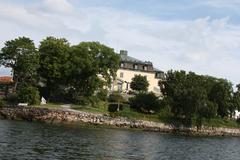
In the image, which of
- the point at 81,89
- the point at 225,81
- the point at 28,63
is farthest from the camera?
the point at 225,81

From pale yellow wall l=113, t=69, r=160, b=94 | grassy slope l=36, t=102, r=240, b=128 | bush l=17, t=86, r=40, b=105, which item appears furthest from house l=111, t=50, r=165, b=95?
bush l=17, t=86, r=40, b=105

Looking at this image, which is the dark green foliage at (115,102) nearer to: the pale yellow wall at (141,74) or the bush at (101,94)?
the bush at (101,94)

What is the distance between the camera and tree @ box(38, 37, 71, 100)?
376 ft

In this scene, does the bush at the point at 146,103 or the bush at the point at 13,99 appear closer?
the bush at the point at 13,99

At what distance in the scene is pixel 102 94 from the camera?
397ft

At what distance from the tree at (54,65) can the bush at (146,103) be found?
1813 cm

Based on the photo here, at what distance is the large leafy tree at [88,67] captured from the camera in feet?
379

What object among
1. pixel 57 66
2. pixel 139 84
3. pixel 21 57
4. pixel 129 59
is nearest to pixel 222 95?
pixel 139 84

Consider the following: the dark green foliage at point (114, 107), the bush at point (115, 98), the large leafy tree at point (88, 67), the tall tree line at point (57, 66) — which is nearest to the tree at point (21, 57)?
→ the tall tree line at point (57, 66)

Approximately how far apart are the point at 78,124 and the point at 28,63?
1911cm

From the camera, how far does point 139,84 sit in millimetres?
150125

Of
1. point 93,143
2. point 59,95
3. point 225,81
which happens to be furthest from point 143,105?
point 93,143

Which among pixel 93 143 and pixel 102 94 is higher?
pixel 102 94

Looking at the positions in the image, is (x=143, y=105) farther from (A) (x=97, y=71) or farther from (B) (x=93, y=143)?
(B) (x=93, y=143)
